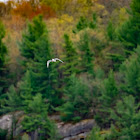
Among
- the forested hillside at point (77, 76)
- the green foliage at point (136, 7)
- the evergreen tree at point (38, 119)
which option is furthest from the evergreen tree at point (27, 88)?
the green foliage at point (136, 7)

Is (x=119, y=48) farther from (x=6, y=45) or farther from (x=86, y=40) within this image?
(x=6, y=45)

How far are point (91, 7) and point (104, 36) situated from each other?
1321 cm

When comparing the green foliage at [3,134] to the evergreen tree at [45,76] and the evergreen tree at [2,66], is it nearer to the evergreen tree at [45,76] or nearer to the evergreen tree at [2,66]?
the evergreen tree at [45,76]

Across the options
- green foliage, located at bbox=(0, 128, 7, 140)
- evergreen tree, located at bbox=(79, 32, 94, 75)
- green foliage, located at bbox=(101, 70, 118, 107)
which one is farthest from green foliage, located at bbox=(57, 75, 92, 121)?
green foliage, located at bbox=(0, 128, 7, 140)

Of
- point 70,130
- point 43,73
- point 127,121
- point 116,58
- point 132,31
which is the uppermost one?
point 132,31

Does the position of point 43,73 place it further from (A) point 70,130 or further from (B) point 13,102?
(A) point 70,130

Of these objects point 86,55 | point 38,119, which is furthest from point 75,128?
point 86,55

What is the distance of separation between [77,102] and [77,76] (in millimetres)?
3829

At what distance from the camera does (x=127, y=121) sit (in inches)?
917

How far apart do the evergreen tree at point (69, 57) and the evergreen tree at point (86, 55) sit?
0.77m

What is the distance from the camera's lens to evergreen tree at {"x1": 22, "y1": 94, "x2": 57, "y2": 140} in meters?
28.4

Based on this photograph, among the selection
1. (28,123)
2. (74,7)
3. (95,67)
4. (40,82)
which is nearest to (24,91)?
(40,82)

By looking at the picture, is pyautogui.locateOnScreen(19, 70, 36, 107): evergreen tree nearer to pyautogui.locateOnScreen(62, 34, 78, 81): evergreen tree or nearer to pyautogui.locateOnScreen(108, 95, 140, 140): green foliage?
pyautogui.locateOnScreen(62, 34, 78, 81): evergreen tree

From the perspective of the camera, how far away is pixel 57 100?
106 ft
